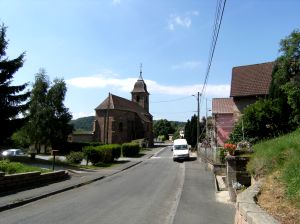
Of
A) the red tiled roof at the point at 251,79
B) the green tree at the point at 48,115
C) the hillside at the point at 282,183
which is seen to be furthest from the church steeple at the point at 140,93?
the hillside at the point at 282,183

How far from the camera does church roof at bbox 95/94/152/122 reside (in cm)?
9346

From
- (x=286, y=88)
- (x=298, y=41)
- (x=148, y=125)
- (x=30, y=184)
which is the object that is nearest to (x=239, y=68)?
(x=298, y=41)

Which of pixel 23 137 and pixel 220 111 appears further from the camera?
pixel 23 137

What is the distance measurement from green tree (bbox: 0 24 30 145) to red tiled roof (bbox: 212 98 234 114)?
24.8 metres

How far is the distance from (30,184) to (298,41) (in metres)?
24.6

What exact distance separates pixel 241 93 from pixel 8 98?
78.3ft

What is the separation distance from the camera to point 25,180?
18.2 metres

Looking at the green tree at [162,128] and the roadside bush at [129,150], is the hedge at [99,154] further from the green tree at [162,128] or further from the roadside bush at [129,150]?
the green tree at [162,128]

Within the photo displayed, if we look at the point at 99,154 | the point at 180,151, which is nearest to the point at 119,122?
the point at 180,151

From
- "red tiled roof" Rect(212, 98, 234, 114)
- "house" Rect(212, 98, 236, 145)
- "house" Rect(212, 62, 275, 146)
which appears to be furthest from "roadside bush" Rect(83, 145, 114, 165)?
"red tiled roof" Rect(212, 98, 234, 114)

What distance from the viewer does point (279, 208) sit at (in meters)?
6.55

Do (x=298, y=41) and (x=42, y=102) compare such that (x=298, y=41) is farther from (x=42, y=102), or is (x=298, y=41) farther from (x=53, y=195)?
(x=42, y=102)

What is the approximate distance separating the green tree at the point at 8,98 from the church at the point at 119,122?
4656cm

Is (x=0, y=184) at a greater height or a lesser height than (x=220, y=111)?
lesser
